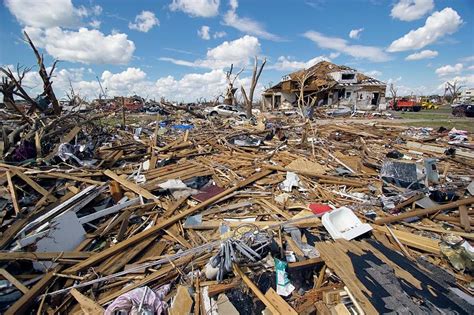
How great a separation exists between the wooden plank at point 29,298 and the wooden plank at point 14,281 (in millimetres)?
87

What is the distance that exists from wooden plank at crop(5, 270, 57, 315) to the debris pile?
0.01m

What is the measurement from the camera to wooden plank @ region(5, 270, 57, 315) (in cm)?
256

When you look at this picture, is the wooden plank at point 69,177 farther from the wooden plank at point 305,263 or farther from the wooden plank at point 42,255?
the wooden plank at point 305,263

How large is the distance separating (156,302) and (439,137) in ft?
43.5

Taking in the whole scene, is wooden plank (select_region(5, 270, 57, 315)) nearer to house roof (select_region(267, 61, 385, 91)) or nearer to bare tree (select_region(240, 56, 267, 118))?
bare tree (select_region(240, 56, 267, 118))

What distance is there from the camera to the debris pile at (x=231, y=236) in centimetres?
273

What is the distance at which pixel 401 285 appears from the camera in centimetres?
272

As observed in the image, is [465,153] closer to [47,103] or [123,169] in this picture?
[123,169]

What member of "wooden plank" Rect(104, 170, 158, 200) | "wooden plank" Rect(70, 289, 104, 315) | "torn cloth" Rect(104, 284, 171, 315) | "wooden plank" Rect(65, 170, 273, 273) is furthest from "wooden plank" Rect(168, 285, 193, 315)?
"wooden plank" Rect(104, 170, 158, 200)

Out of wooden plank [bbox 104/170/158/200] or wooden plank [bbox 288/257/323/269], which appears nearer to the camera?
wooden plank [bbox 288/257/323/269]

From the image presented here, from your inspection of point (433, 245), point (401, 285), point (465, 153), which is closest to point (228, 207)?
point (401, 285)

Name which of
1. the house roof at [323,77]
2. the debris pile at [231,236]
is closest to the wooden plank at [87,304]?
the debris pile at [231,236]

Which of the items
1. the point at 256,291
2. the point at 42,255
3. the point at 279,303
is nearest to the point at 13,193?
the point at 42,255

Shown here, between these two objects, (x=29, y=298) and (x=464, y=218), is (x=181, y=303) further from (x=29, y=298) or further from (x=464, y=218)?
(x=464, y=218)
